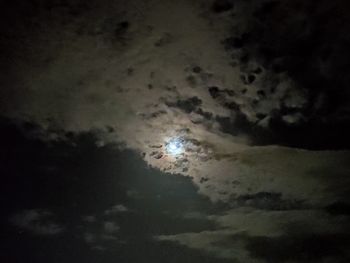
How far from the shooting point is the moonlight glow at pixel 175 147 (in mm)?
4074

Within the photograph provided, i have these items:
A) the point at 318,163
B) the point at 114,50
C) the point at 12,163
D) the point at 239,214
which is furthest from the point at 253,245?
the point at 114,50

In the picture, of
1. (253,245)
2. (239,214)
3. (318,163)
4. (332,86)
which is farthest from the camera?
(253,245)

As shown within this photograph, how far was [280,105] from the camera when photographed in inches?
140

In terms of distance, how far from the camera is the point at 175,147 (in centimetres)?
416

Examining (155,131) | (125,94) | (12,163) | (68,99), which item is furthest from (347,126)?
(12,163)

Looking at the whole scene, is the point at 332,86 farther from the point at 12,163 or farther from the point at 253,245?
the point at 253,245

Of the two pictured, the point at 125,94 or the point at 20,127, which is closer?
the point at 125,94

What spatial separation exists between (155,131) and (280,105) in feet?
3.67

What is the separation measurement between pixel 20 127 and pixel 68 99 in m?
0.67

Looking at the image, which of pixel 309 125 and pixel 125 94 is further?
pixel 309 125

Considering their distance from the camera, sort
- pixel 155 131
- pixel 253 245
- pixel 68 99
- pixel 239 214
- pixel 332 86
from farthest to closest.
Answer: pixel 253 245
pixel 239 214
pixel 155 131
pixel 68 99
pixel 332 86

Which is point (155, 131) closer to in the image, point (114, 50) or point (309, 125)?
point (114, 50)

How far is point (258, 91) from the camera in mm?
3400

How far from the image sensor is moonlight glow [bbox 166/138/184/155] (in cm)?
A: 407
